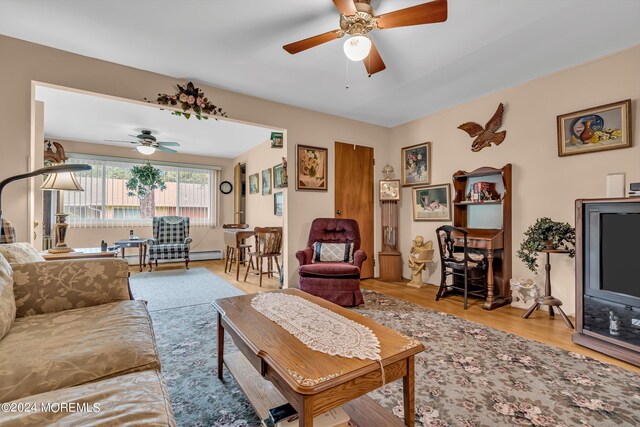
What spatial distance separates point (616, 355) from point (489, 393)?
3.96 ft

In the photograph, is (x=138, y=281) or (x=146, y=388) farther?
(x=138, y=281)

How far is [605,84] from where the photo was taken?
8.70ft

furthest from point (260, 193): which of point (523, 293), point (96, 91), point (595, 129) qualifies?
point (595, 129)

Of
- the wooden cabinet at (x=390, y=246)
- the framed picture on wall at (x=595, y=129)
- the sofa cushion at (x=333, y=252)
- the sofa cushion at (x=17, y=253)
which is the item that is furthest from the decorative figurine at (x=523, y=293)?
the sofa cushion at (x=17, y=253)

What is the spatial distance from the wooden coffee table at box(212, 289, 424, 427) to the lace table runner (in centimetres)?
4

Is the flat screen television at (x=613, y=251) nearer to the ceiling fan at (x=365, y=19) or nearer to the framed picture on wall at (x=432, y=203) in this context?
the framed picture on wall at (x=432, y=203)

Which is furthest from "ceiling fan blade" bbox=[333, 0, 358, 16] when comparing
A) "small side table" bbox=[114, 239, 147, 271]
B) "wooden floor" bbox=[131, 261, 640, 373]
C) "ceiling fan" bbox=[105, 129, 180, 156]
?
"small side table" bbox=[114, 239, 147, 271]

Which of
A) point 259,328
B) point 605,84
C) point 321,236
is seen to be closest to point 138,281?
point 321,236

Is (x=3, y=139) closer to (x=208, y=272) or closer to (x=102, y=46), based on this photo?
(x=102, y=46)

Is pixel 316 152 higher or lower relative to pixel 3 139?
higher

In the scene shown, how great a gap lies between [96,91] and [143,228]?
13.7 ft

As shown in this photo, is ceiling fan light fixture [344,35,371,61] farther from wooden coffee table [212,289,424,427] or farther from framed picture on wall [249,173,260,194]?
framed picture on wall [249,173,260,194]

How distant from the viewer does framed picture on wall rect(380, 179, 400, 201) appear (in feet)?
14.9

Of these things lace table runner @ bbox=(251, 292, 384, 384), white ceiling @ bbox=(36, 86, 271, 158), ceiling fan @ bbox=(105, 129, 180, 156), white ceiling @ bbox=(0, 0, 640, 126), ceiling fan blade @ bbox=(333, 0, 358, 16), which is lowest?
lace table runner @ bbox=(251, 292, 384, 384)
